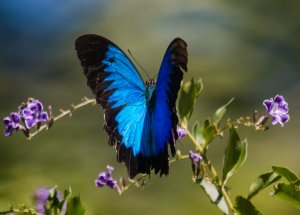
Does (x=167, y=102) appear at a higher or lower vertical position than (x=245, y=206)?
higher

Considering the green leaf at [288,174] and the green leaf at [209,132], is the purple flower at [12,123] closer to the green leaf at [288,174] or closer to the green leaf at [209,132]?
the green leaf at [209,132]

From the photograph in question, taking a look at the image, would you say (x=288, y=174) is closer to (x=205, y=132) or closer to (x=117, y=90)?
(x=205, y=132)

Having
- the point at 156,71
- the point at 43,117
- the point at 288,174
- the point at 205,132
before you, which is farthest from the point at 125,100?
the point at 156,71

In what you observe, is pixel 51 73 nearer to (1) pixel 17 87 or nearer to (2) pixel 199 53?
(1) pixel 17 87

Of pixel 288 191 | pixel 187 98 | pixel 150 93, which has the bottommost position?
pixel 288 191

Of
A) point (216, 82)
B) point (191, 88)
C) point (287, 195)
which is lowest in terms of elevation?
point (287, 195)

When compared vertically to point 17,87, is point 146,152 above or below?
below

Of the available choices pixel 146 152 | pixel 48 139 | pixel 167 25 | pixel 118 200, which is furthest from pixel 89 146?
pixel 146 152
